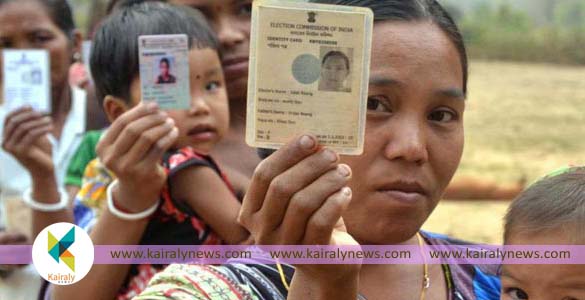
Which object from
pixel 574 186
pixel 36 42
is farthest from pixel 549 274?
pixel 36 42

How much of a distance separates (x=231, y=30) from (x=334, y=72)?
1.53 metres

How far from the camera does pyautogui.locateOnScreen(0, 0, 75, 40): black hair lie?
3922 mm

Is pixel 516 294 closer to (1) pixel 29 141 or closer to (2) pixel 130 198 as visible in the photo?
(2) pixel 130 198

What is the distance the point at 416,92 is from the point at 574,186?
0.42 meters

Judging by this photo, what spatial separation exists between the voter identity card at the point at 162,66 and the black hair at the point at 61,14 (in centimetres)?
158

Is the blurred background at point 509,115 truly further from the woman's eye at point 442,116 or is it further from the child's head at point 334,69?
the child's head at point 334,69

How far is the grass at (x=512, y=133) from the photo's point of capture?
8.84 meters

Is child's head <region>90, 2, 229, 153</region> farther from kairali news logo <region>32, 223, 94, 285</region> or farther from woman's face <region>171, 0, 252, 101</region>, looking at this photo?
kairali news logo <region>32, 223, 94, 285</region>

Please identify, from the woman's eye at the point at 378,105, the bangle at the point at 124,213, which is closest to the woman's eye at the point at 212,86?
the bangle at the point at 124,213

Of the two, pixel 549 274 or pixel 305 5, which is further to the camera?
pixel 549 274

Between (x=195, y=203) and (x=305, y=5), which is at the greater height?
(x=305, y=5)

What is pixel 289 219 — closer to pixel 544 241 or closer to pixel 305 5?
pixel 305 5

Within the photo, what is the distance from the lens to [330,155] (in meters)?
1.47

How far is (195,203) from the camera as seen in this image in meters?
2.48
